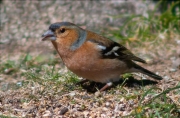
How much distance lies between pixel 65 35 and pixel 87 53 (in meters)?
0.40

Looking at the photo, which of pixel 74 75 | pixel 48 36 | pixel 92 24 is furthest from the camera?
pixel 92 24

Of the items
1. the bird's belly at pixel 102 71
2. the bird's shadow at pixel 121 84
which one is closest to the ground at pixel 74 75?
the bird's shadow at pixel 121 84

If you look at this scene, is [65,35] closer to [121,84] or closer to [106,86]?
[106,86]

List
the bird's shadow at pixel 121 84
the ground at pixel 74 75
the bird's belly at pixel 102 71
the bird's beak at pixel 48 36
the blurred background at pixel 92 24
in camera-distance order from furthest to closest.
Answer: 1. the blurred background at pixel 92 24
2. the bird's shadow at pixel 121 84
3. the bird's beak at pixel 48 36
4. the bird's belly at pixel 102 71
5. the ground at pixel 74 75

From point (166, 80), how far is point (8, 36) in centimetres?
359

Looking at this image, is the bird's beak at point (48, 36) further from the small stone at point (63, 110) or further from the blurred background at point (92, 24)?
the blurred background at point (92, 24)

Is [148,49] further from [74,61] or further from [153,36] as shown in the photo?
[74,61]

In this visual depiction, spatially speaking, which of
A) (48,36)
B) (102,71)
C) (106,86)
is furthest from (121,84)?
(48,36)

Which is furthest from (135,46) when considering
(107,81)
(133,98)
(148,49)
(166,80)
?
(133,98)

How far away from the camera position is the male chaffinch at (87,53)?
5.03 metres

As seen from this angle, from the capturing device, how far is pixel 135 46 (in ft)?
24.9

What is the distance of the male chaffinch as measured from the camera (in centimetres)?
503

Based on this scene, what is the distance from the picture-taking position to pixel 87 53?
16.6ft

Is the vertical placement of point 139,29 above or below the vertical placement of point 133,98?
above
